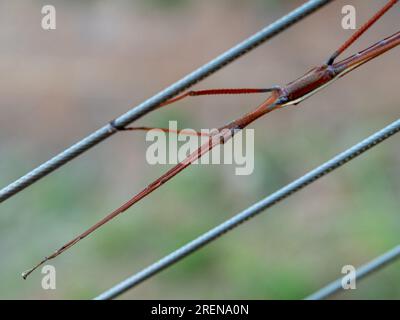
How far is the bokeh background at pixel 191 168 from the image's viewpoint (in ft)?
8.32

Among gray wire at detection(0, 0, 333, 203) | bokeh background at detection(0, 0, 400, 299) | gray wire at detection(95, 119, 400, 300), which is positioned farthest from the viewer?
bokeh background at detection(0, 0, 400, 299)

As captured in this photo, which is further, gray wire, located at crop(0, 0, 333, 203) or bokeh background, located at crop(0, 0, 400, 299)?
bokeh background, located at crop(0, 0, 400, 299)

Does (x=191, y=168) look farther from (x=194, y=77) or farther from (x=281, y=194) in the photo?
(x=194, y=77)

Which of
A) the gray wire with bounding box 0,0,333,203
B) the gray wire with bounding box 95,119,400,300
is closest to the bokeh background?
the gray wire with bounding box 95,119,400,300

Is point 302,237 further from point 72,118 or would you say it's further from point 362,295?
point 72,118

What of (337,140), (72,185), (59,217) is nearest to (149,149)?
(72,185)

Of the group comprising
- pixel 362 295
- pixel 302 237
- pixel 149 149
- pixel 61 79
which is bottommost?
pixel 362 295

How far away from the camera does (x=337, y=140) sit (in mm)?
3191

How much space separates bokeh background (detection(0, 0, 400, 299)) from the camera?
99.8 inches

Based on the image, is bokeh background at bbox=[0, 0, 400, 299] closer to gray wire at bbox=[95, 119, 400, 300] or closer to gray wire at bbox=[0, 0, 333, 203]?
gray wire at bbox=[95, 119, 400, 300]

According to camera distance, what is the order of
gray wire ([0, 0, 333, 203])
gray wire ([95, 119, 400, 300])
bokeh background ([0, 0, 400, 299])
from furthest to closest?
bokeh background ([0, 0, 400, 299]) < gray wire ([95, 119, 400, 300]) < gray wire ([0, 0, 333, 203])

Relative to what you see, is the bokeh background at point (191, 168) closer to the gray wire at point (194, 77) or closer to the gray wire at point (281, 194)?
the gray wire at point (281, 194)

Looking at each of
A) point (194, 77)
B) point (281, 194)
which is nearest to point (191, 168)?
point (281, 194)

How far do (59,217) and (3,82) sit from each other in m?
1.34
